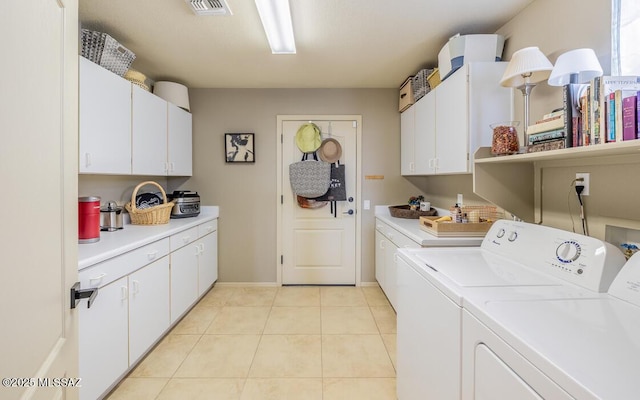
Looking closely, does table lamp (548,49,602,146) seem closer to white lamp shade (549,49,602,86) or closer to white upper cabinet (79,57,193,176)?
white lamp shade (549,49,602,86)

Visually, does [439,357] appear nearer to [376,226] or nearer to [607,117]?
[607,117]

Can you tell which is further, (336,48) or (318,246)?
(318,246)

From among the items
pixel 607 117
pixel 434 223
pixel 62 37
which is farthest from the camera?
pixel 434 223

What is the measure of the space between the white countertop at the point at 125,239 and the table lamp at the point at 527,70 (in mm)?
2402

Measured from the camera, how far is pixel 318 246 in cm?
367

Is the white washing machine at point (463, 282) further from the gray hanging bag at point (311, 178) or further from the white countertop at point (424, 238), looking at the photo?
the gray hanging bag at point (311, 178)

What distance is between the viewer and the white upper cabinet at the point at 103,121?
Result: 1874mm

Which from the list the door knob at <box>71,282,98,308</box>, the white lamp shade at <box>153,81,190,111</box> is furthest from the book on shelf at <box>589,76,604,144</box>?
the white lamp shade at <box>153,81,190,111</box>

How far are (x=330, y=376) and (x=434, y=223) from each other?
1286 millimetres

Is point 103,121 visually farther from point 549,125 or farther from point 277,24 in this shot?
point 549,125

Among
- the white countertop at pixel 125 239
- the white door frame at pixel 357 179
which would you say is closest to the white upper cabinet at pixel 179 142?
the white countertop at pixel 125 239

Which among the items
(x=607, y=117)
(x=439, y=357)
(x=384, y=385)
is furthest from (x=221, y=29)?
(x=384, y=385)

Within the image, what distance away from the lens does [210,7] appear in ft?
6.34

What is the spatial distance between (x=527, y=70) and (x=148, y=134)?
282 cm
